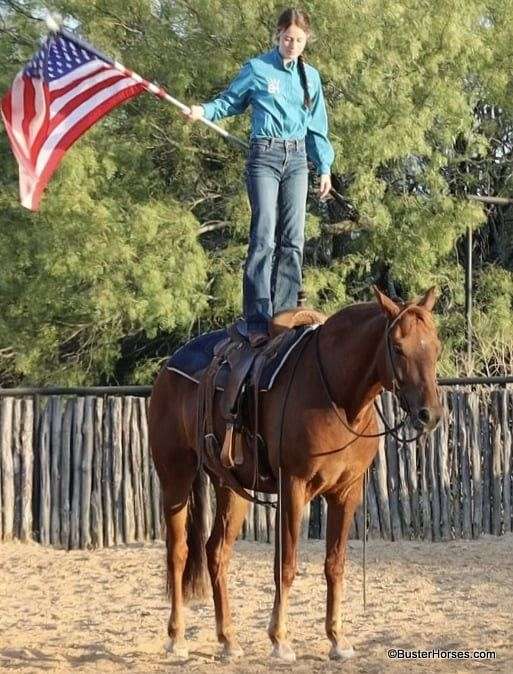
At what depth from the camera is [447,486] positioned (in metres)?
10.1

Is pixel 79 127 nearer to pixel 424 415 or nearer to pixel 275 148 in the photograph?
pixel 275 148

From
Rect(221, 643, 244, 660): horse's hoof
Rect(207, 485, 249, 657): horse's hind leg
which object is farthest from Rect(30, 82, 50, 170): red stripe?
Rect(221, 643, 244, 660): horse's hoof

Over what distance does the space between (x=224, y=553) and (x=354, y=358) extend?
154cm

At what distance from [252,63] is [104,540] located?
5.53 m

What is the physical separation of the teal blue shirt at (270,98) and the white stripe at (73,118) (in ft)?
1.98

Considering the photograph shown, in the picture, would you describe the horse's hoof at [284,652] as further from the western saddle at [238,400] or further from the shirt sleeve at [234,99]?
the shirt sleeve at [234,99]

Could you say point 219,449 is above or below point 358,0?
below

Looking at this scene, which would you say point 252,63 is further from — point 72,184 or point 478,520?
point 72,184

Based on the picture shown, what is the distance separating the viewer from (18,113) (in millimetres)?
6219

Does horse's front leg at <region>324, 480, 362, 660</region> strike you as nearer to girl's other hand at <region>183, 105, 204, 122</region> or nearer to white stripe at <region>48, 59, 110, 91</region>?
girl's other hand at <region>183, 105, 204, 122</region>

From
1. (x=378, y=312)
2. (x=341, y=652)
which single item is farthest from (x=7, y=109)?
(x=341, y=652)

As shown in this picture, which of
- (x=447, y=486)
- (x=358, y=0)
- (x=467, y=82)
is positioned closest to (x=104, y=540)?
(x=447, y=486)

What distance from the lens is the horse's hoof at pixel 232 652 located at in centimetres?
593

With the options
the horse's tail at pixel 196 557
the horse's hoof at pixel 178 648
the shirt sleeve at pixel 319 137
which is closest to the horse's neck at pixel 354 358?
the shirt sleeve at pixel 319 137
